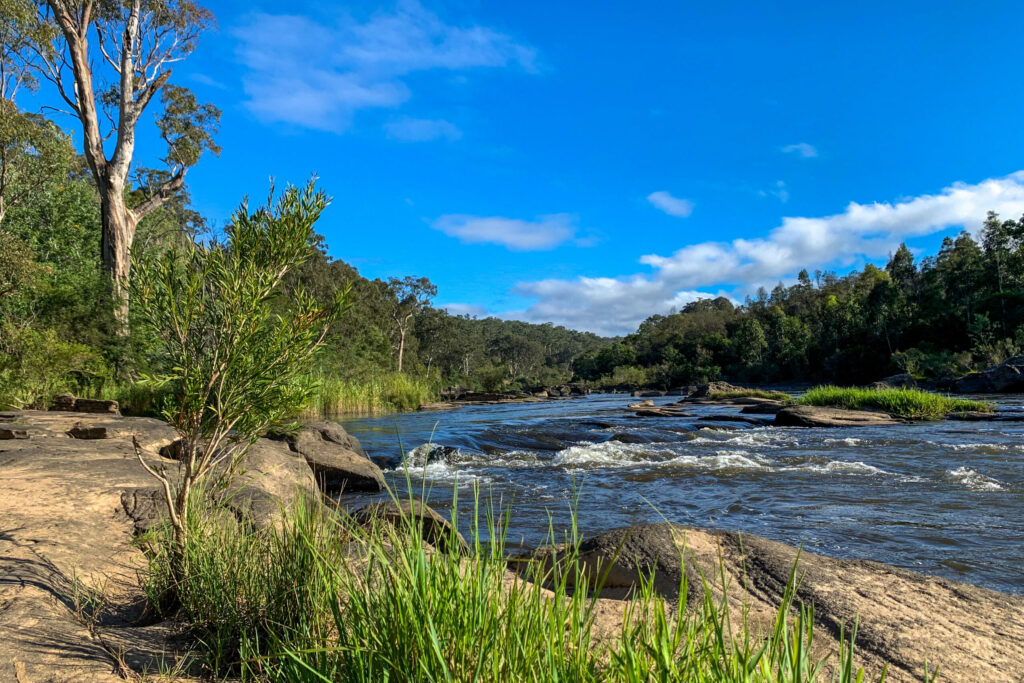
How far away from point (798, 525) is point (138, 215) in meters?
20.2

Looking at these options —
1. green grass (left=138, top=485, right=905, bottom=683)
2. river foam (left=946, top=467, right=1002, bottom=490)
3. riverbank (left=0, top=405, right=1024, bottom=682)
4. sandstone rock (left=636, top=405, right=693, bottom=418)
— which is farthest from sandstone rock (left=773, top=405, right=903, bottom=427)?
green grass (left=138, top=485, right=905, bottom=683)

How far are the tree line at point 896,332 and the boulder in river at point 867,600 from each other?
42694mm

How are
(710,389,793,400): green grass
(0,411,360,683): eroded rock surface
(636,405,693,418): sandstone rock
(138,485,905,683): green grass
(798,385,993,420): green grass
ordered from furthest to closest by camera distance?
(710,389,793,400): green grass
(636,405,693,418): sandstone rock
(798,385,993,420): green grass
(0,411,360,683): eroded rock surface
(138,485,905,683): green grass

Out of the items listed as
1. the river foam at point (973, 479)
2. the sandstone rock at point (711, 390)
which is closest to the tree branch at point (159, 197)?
the river foam at point (973, 479)

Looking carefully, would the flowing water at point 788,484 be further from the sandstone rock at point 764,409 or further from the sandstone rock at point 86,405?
the sandstone rock at point 764,409

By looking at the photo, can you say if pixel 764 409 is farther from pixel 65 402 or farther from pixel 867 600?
pixel 65 402

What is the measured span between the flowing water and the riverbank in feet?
3.08

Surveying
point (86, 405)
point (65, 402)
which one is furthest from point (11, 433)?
→ point (65, 402)

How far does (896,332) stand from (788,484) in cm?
6245

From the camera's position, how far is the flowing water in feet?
17.9

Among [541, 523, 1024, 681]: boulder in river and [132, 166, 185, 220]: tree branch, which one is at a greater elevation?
[132, 166, 185, 220]: tree branch

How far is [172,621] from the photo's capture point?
312 cm

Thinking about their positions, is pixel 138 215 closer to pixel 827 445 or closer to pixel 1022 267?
pixel 827 445

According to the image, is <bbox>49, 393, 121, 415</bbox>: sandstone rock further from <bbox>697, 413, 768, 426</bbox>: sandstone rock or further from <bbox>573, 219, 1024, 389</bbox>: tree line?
<bbox>573, 219, 1024, 389</bbox>: tree line
